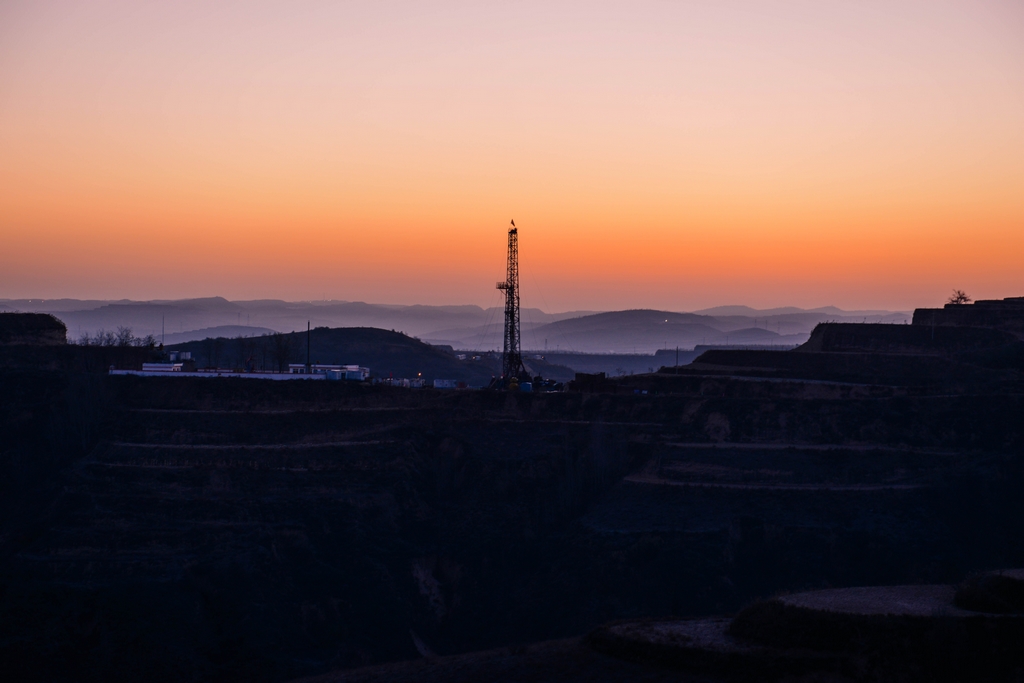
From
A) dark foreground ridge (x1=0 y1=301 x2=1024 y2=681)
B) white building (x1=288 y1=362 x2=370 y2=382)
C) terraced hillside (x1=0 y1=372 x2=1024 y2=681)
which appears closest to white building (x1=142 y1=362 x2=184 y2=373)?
→ dark foreground ridge (x1=0 y1=301 x2=1024 y2=681)

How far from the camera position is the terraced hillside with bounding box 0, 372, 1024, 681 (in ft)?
168

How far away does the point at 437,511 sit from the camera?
6469 cm

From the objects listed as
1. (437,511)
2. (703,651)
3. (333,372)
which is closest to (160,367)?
(333,372)

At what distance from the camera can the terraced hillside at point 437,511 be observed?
51.3m

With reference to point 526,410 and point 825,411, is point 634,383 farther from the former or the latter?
point 825,411

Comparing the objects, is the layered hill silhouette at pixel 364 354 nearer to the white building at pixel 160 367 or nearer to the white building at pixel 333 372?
the white building at pixel 333 372

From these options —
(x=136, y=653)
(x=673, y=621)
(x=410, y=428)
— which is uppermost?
(x=410, y=428)

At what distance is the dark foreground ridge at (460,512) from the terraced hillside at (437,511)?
152mm

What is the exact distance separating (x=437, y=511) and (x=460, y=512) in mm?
1416

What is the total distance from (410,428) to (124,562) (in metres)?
21.3

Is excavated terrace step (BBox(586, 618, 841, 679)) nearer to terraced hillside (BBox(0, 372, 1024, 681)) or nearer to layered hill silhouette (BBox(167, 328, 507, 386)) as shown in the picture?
terraced hillside (BBox(0, 372, 1024, 681))

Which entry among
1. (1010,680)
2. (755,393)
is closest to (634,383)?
(755,393)

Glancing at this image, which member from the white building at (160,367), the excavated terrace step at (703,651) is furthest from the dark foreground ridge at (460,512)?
the white building at (160,367)

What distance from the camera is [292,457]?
217 feet
